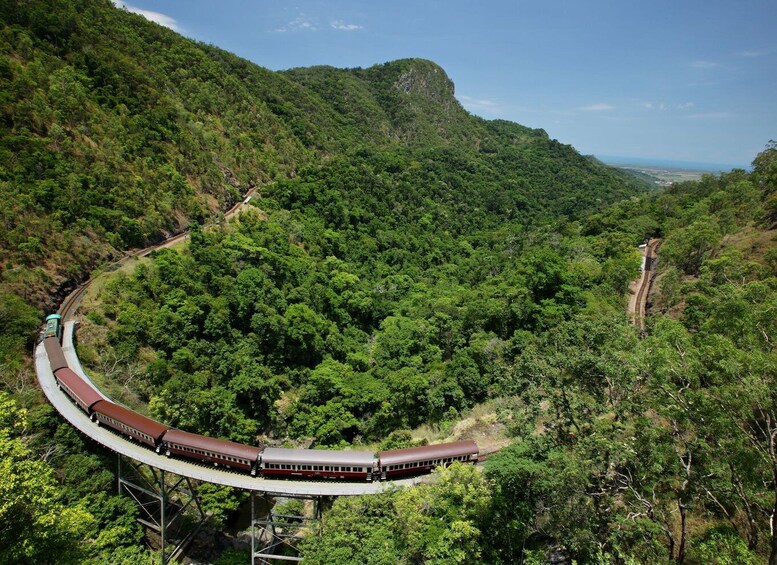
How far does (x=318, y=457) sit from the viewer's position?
2570 cm

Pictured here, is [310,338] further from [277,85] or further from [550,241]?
[277,85]

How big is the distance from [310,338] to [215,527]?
69.1ft

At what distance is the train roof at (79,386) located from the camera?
2850 centimetres

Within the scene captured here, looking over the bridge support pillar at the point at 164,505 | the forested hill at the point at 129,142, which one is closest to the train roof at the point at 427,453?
the bridge support pillar at the point at 164,505

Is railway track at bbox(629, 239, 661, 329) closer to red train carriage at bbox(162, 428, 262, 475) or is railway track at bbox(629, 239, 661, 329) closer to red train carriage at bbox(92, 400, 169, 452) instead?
red train carriage at bbox(162, 428, 262, 475)

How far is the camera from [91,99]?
2233 inches

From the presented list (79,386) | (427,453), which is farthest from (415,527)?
(79,386)

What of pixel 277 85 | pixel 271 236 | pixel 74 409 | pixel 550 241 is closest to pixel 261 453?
pixel 74 409

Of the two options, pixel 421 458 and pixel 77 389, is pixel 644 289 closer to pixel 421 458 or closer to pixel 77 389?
pixel 421 458

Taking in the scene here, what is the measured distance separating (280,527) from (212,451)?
8108 mm

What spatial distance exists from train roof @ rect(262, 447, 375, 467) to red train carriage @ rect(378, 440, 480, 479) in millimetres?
1094

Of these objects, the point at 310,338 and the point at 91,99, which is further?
the point at 91,99

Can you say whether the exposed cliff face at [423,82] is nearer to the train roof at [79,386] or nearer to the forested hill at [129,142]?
the forested hill at [129,142]

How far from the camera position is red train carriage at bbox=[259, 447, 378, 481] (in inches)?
1000
